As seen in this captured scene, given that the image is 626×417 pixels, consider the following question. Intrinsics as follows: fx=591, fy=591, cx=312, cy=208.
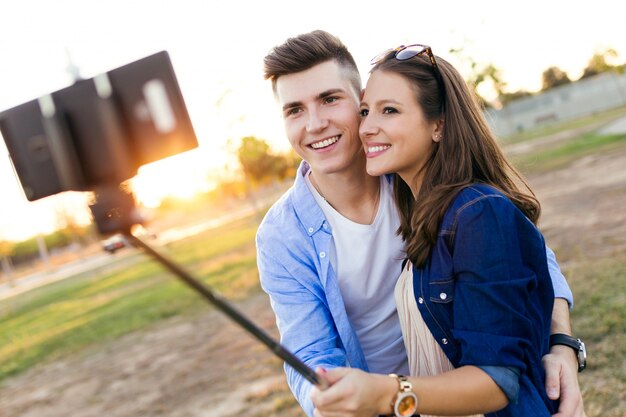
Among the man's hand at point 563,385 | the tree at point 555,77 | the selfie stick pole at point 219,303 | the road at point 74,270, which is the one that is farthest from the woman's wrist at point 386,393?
the tree at point 555,77

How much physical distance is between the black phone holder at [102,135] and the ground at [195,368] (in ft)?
14.2

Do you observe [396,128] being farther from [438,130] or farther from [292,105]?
[292,105]

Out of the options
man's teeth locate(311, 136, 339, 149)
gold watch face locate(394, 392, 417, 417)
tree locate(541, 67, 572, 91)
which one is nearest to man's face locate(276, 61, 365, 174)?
man's teeth locate(311, 136, 339, 149)

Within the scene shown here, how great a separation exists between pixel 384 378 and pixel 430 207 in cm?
64

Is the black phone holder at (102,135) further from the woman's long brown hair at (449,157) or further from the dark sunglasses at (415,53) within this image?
the dark sunglasses at (415,53)

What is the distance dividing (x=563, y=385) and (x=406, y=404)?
71 centimetres

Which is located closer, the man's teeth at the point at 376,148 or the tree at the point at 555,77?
the man's teeth at the point at 376,148

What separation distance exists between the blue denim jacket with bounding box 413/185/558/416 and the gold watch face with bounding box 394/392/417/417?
0.24 meters

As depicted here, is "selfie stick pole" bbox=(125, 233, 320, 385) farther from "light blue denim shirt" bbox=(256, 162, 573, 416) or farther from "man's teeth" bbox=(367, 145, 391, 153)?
"man's teeth" bbox=(367, 145, 391, 153)

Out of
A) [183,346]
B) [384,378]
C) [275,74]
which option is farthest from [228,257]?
[384,378]

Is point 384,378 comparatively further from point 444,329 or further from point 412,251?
point 412,251

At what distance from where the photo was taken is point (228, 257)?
59.4 feet

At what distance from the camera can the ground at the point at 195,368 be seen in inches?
241

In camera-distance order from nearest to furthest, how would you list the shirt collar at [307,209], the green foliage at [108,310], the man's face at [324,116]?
1. the shirt collar at [307,209]
2. the man's face at [324,116]
3. the green foliage at [108,310]
